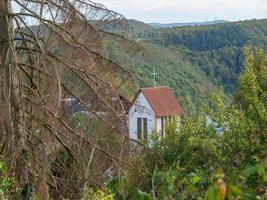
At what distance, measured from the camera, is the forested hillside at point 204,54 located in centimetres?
7619

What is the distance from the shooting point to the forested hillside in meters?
76.2

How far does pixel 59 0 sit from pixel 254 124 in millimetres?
9991

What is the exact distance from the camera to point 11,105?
6.32 meters

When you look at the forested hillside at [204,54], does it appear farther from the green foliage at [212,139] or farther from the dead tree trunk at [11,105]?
the dead tree trunk at [11,105]

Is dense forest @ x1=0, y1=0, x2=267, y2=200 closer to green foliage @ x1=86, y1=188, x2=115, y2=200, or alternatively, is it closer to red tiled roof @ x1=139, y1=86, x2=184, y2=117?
green foliage @ x1=86, y1=188, x2=115, y2=200

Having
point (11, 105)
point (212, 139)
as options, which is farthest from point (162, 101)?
point (11, 105)

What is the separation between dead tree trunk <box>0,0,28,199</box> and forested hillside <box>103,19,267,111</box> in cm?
5494

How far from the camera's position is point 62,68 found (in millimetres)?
6629

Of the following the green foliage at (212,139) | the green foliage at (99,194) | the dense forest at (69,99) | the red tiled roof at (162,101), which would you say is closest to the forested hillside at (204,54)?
the red tiled roof at (162,101)

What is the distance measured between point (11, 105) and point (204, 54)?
89.1 metres

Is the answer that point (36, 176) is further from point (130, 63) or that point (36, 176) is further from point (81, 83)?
point (130, 63)

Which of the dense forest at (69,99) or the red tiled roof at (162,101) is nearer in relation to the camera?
the dense forest at (69,99)

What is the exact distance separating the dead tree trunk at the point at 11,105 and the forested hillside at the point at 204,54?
5494cm

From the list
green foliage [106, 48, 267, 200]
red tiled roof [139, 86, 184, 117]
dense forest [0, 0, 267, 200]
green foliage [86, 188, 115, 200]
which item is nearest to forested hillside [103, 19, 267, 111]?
red tiled roof [139, 86, 184, 117]
